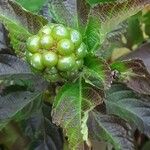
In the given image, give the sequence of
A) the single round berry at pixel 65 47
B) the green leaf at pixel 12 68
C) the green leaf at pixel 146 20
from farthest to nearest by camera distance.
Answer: the green leaf at pixel 146 20
the green leaf at pixel 12 68
the single round berry at pixel 65 47

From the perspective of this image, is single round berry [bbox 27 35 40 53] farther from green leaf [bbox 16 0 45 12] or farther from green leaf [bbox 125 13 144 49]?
green leaf [bbox 125 13 144 49]

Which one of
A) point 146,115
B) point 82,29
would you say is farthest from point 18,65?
point 146,115

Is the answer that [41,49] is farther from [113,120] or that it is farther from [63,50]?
[113,120]

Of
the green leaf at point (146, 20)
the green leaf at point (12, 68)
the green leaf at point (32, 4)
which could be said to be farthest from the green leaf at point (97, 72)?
the green leaf at point (146, 20)

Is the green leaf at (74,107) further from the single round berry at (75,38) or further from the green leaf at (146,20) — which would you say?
the green leaf at (146,20)

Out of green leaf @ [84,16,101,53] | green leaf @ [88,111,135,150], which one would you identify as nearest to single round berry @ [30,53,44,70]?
green leaf @ [84,16,101,53]
